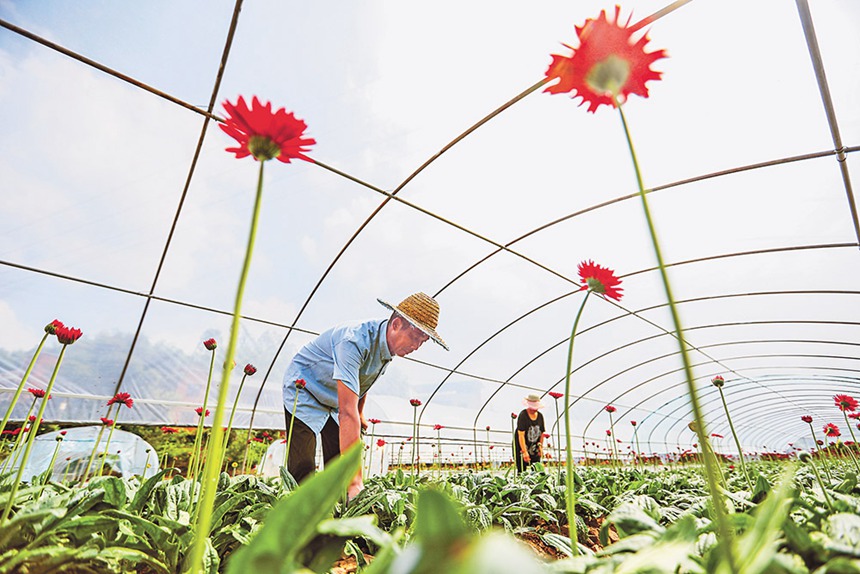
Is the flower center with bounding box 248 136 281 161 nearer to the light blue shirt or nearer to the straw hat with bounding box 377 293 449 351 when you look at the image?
the straw hat with bounding box 377 293 449 351

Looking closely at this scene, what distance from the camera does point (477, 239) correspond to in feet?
18.7

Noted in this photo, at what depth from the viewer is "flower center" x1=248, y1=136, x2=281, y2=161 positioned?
800 millimetres

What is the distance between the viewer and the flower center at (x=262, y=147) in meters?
0.80

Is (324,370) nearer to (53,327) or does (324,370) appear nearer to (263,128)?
(53,327)

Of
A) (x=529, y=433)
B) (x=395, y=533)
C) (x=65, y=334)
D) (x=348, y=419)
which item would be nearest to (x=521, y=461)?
(x=529, y=433)

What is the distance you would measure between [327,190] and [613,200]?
357 centimetres

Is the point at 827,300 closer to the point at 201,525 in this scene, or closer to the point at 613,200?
the point at 613,200

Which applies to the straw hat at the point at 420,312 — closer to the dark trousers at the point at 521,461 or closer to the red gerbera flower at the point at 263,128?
the red gerbera flower at the point at 263,128

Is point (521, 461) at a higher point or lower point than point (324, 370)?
lower

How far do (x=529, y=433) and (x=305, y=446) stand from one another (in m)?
4.38

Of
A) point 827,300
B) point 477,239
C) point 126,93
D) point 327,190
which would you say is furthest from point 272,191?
point 827,300

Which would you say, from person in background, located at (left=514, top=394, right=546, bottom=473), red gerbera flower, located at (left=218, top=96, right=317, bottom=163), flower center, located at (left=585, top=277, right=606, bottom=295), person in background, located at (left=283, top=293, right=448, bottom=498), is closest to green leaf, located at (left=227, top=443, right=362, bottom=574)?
red gerbera flower, located at (left=218, top=96, right=317, bottom=163)

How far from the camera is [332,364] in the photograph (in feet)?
10.4

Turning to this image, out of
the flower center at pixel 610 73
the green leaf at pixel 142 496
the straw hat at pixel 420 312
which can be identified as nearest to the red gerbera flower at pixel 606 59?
the flower center at pixel 610 73
